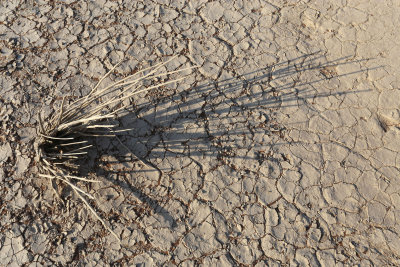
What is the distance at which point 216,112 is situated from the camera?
3027 millimetres

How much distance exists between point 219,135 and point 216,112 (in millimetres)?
188

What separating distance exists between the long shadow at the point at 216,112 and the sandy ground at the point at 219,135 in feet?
0.03

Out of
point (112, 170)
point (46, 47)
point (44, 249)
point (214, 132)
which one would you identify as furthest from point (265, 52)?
point (44, 249)

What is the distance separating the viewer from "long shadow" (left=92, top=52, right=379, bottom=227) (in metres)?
2.88

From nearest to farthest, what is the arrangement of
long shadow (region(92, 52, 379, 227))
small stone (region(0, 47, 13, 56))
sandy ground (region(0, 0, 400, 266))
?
sandy ground (region(0, 0, 400, 266)), long shadow (region(92, 52, 379, 227)), small stone (region(0, 47, 13, 56))

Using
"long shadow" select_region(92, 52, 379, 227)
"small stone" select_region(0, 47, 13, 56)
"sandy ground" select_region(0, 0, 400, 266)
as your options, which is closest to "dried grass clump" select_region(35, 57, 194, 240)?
"sandy ground" select_region(0, 0, 400, 266)

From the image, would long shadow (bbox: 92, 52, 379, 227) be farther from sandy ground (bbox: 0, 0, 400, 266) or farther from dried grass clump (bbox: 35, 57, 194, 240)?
dried grass clump (bbox: 35, 57, 194, 240)

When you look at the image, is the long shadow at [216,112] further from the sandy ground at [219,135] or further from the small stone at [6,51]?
the small stone at [6,51]

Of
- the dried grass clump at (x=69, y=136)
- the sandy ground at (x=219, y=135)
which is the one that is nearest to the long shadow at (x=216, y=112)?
the sandy ground at (x=219, y=135)

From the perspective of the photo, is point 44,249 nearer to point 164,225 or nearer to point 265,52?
point 164,225

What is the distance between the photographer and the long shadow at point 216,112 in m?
2.88

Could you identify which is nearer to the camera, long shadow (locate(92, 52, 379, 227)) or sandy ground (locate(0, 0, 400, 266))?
sandy ground (locate(0, 0, 400, 266))

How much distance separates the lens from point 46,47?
3.31 metres

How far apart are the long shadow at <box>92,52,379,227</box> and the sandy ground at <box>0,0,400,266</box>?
0.01m
